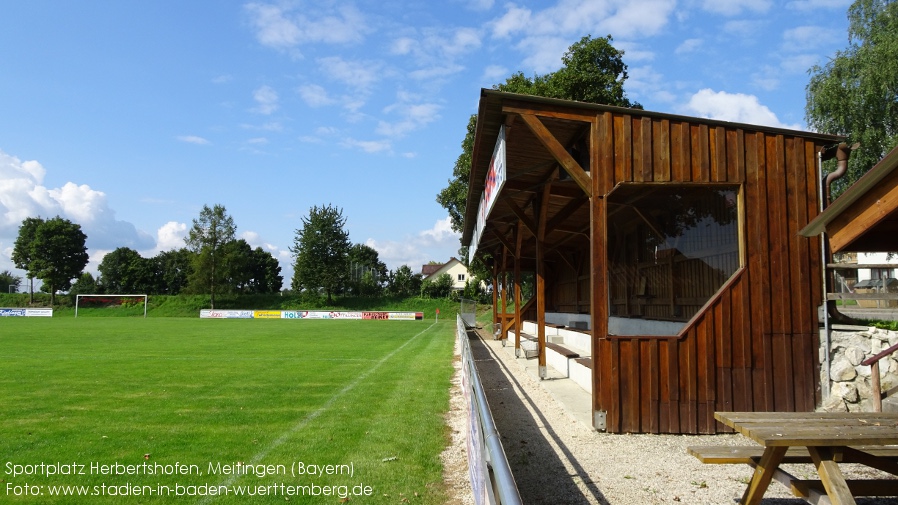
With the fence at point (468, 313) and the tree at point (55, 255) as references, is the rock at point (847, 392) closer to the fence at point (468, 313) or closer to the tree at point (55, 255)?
the fence at point (468, 313)

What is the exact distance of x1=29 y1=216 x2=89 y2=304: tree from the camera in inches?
2788

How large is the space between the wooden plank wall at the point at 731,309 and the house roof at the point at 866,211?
3.17m

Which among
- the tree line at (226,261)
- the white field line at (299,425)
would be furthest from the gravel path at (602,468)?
the tree line at (226,261)

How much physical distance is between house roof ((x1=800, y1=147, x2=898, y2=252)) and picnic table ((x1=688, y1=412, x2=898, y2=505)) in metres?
1.12

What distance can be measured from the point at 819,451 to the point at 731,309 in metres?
3.84

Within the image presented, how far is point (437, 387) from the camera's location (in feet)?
36.2

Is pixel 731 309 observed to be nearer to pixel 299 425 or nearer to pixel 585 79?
pixel 299 425

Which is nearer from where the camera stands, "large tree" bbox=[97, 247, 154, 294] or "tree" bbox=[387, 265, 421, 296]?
"tree" bbox=[387, 265, 421, 296]

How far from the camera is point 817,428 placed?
377 cm

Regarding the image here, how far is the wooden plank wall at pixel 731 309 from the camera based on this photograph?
7129 millimetres

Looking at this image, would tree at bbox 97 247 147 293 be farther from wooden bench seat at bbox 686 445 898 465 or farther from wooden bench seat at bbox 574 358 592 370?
wooden bench seat at bbox 686 445 898 465

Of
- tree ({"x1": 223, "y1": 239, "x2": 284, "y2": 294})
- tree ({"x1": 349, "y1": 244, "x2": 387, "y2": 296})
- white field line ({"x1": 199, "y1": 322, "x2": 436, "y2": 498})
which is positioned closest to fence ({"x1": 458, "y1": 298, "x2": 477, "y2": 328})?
white field line ({"x1": 199, "y1": 322, "x2": 436, "y2": 498})

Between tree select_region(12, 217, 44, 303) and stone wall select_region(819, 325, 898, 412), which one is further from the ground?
tree select_region(12, 217, 44, 303)

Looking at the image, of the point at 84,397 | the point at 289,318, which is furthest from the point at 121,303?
the point at 84,397
